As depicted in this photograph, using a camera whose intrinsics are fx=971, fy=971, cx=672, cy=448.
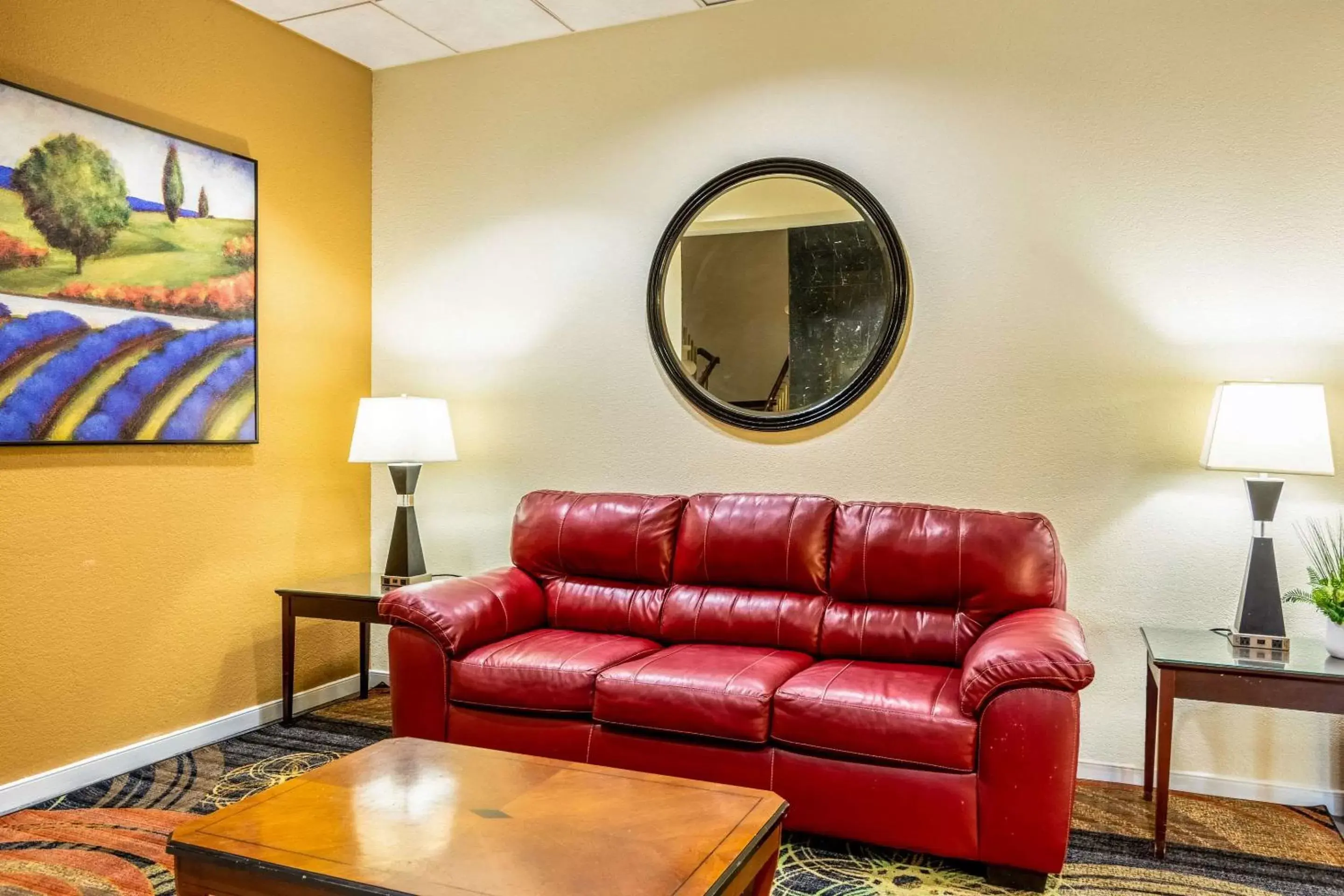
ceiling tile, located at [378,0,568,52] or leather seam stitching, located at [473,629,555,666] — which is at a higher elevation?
ceiling tile, located at [378,0,568,52]

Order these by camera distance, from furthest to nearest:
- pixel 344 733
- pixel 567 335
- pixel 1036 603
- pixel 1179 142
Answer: pixel 567 335
pixel 344 733
pixel 1179 142
pixel 1036 603

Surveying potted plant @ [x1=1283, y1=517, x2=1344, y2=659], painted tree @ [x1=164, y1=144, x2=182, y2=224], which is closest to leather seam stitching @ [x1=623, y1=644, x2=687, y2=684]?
potted plant @ [x1=1283, y1=517, x2=1344, y2=659]

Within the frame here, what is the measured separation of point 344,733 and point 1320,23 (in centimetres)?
396

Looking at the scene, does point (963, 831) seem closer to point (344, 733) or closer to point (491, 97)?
point (344, 733)

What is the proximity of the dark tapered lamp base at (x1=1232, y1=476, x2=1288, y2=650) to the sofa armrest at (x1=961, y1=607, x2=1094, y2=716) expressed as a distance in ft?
1.81

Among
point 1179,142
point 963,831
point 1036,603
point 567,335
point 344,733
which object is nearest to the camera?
point 963,831

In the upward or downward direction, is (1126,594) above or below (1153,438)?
below

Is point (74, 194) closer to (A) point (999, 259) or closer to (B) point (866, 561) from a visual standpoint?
(B) point (866, 561)

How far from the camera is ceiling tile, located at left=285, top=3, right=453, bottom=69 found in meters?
3.65

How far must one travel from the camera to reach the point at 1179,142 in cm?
304

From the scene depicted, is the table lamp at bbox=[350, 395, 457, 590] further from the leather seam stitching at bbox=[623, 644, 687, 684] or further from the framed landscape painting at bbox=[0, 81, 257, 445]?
the leather seam stitching at bbox=[623, 644, 687, 684]

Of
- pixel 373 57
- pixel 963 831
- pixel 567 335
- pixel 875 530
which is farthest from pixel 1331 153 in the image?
pixel 373 57

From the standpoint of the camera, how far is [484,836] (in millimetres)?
1758

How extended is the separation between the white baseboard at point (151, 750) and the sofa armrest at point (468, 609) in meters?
0.85
